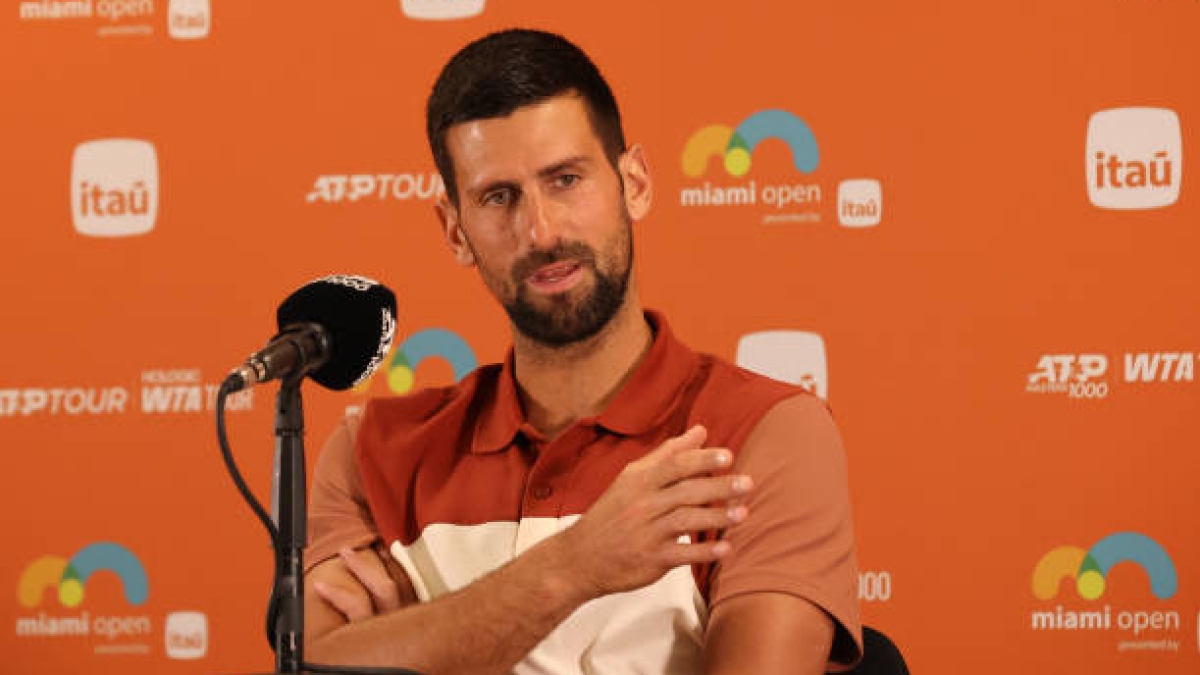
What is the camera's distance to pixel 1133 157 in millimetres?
2922

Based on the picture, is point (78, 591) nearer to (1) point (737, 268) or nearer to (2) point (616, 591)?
(1) point (737, 268)

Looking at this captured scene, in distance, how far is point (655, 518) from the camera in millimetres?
1618

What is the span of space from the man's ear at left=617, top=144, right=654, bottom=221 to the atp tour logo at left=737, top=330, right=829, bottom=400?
85cm

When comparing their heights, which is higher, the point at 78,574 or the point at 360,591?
the point at 360,591

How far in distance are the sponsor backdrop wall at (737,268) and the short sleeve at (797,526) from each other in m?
1.07

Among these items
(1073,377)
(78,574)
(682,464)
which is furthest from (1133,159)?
(78,574)

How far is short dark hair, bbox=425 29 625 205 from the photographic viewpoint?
6.66 ft

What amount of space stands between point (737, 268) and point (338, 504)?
3.90 ft

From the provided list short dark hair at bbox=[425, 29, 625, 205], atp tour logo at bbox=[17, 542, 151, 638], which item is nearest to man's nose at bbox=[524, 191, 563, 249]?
short dark hair at bbox=[425, 29, 625, 205]

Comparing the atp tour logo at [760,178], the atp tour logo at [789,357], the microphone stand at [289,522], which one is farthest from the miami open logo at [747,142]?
the microphone stand at [289,522]

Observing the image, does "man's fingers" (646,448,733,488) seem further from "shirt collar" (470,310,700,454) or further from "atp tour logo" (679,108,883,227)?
"atp tour logo" (679,108,883,227)

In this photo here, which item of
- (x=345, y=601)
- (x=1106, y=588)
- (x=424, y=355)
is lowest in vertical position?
(x=1106, y=588)

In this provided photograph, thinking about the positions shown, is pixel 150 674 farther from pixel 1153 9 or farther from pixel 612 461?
pixel 1153 9

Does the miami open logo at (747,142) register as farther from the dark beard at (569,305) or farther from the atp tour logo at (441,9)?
the dark beard at (569,305)
